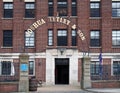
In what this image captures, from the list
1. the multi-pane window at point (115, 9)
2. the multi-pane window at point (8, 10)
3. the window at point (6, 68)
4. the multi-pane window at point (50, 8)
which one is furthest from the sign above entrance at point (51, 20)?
the window at point (6, 68)

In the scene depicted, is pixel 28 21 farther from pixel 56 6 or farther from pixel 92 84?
pixel 92 84

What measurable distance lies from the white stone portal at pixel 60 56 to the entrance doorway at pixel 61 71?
0.76 m

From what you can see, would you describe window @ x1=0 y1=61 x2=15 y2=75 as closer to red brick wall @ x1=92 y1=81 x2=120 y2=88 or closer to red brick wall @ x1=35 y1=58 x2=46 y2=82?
red brick wall @ x1=35 y1=58 x2=46 y2=82

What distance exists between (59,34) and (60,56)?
2.78m

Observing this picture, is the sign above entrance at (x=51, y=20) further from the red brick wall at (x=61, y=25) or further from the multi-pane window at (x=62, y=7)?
the multi-pane window at (x=62, y=7)

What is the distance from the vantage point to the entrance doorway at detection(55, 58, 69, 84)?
5144 cm

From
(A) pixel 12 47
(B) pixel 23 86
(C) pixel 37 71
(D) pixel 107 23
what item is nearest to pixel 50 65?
(C) pixel 37 71

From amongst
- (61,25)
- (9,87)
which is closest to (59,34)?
(61,25)

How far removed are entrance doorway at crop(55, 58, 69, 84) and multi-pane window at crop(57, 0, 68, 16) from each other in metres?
5.77

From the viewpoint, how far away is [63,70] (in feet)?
171

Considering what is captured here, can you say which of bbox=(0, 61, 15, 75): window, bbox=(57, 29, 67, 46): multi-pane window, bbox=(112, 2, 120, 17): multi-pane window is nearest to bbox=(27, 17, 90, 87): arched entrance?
bbox=(57, 29, 67, 46): multi-pane window

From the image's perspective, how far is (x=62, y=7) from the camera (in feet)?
169

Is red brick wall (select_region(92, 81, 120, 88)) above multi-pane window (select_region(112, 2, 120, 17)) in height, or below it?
below

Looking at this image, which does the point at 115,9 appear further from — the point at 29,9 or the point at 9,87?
the point at 9,87
